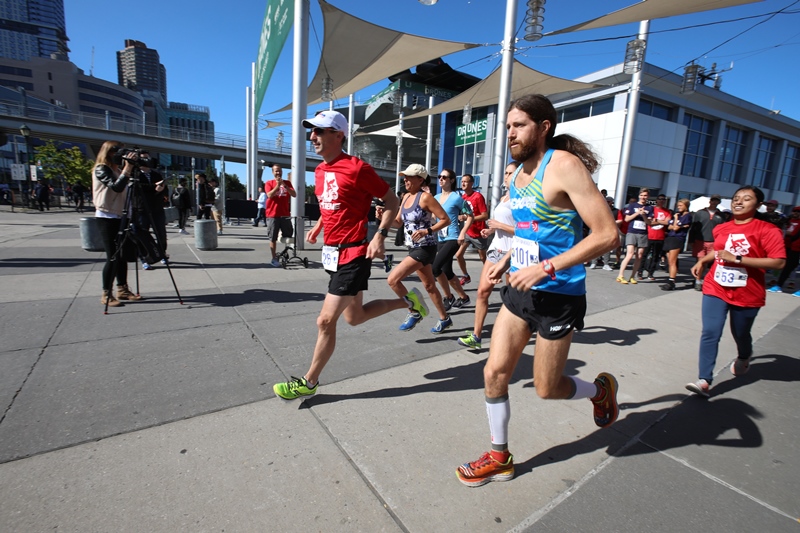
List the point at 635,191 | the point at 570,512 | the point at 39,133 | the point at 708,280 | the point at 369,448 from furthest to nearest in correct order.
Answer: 1. the point at 39,133
2. the point at 635,191
3. the point at 708,280
4. the point at 369,448
5. the point at 570,512

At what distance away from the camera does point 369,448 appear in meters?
2.21

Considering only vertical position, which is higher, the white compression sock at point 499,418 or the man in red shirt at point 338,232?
the man in red shirt at point 338,232

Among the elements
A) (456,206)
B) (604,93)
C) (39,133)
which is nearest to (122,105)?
(39,133)

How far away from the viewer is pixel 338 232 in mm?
2773

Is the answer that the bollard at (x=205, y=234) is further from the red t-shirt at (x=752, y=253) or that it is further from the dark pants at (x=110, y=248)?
the red t-shirt at (x=752, y=253)

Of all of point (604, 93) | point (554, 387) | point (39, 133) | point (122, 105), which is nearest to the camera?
point (554, 387)

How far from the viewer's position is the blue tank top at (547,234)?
6.29 feet

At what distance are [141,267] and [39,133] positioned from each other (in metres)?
41.6

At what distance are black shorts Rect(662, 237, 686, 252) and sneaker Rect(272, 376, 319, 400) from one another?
8.96 metres

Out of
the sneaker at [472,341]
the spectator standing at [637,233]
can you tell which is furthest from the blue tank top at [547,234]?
the spectator standing at [637,233]

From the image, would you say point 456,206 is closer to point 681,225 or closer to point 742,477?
point 742,477

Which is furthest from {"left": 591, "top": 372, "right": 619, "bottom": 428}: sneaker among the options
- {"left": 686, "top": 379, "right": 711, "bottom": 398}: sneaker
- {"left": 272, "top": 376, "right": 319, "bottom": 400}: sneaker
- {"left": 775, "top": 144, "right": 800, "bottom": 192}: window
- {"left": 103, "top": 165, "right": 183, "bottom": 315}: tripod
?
{"left": 775, "top": 144, "right": 800, "bottom": 192}: window

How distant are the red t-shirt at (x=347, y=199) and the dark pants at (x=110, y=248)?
3.15m

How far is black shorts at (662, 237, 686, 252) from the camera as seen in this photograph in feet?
27.9
